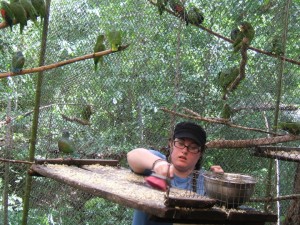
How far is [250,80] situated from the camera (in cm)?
240

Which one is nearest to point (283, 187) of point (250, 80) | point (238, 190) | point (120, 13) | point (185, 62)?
point (250, 80)

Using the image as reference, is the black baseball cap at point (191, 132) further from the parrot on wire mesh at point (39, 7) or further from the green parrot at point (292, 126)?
the parrot on wire mesh at point (39, 7)

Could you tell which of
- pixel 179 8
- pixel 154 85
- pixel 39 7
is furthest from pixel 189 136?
pixel 154 85

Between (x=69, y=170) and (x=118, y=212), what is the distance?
46.4 inches

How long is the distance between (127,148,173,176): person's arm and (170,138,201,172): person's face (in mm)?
91

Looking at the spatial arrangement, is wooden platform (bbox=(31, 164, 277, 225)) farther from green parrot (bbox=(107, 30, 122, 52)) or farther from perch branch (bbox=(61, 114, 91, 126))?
perch branch (bbox=(61, 114, 91, 126))

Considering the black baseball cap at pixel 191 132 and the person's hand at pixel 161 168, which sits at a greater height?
the black baseball cap at pixel 191 132

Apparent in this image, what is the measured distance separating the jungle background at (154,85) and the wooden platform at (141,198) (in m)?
0.82

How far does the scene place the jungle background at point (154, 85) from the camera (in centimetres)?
241

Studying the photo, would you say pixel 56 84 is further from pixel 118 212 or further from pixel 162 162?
pixel 162 162

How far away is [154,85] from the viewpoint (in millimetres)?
2525

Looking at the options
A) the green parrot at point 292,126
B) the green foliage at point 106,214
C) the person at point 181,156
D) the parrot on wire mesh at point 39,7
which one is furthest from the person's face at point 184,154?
the green foliage at point 106,214

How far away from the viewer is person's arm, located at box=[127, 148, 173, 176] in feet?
4.73

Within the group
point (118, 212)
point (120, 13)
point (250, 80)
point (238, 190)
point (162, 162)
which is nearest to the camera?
point (238, 190)
